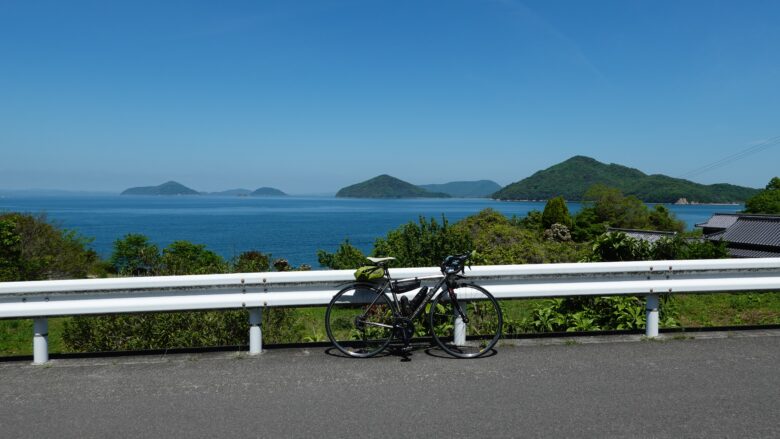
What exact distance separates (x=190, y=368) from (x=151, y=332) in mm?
2317

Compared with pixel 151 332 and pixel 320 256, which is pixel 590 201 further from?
pixel 151 332

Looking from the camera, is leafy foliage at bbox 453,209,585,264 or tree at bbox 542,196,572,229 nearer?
leafy foliage at bbox 453,209,585,264

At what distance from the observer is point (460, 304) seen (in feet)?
19.5

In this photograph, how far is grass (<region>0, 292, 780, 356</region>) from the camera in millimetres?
8078

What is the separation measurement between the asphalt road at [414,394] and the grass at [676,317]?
1.98 m

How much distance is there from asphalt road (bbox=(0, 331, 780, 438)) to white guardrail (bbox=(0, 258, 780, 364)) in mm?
507

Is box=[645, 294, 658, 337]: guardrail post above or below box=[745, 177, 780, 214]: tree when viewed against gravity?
below

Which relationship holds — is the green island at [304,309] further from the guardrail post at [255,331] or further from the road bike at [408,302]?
the guardrail post at [255,331]

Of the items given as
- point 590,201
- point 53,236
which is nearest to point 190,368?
point 53,236

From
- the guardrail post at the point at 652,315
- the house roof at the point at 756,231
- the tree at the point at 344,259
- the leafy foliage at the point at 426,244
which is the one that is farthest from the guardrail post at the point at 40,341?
the house roof at the point at 756,231

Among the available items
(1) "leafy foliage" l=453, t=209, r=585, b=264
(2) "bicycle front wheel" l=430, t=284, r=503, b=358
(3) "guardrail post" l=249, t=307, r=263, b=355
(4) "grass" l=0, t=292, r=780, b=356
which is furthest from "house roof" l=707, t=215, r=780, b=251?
(3) "guardrail post" l=249, t=307, r=263, b=355

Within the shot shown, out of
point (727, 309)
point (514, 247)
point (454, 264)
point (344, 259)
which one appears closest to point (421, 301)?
point (454, 264)

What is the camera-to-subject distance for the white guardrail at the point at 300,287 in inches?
213

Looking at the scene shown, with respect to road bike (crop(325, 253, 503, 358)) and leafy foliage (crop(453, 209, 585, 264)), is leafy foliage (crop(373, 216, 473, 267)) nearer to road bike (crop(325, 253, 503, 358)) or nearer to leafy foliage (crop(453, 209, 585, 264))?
leafy foliage (crop(453, 209, 585, 264))
